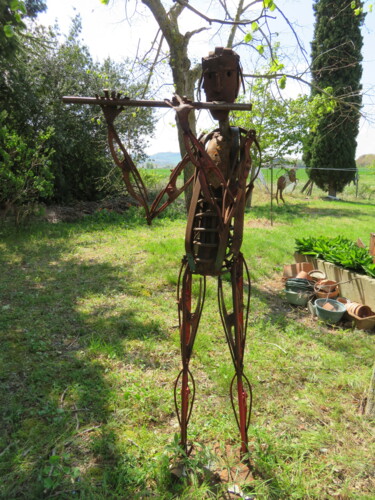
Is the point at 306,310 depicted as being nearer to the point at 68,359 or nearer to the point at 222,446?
the point at 222,446

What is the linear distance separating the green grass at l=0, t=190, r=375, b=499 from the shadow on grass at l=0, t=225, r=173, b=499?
1cm

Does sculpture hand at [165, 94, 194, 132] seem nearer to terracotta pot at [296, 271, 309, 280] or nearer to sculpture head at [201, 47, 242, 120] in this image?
sculpture head at [201, 47, 242, 120]

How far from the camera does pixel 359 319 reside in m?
3.91

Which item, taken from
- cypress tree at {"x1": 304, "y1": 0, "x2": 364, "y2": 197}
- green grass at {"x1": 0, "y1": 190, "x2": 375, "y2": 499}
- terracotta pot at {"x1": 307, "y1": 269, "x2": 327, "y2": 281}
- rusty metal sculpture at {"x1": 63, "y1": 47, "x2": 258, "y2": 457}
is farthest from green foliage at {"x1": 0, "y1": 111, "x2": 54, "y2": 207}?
cypress tree at {"x1": 304, "y1": 0, "x2": 364, "y2": 197}

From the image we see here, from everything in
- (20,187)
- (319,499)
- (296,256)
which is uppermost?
(20,187)

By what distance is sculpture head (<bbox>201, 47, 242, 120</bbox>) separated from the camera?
1.60 m

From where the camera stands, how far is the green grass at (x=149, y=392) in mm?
2057

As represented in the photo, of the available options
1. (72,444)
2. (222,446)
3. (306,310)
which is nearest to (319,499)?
(222,446)

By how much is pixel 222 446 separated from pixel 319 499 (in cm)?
64

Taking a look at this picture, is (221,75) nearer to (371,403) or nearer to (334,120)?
(371,403)

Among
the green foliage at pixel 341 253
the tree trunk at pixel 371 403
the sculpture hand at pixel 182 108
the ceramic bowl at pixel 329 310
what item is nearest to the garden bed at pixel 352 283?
the green foliage at pixel 341 253

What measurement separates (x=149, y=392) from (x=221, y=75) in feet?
7.89

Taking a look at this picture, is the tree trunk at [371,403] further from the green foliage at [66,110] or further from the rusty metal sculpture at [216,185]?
the green foliage at [66,110]

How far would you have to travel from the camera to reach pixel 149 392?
9.16 feet
